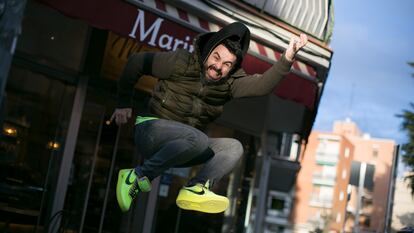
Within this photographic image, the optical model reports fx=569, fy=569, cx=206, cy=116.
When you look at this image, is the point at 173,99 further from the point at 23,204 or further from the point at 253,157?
the point at 253,157

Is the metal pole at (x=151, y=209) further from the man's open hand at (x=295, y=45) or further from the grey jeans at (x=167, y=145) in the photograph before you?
the man's open hand at (x=295, y=45)

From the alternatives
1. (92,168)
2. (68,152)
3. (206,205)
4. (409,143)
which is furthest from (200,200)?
(409,143)

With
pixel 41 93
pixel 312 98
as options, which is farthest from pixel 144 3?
pixel 312 98

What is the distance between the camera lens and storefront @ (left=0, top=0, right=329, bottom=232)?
738cm

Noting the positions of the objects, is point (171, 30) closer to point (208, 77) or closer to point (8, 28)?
point (8, 28)

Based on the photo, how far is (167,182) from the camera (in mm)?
9375

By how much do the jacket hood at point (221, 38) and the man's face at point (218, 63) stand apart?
27mm

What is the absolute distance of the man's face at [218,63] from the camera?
10.1 ft

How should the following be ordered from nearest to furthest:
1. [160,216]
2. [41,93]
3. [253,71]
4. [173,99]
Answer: [173,99]
[253,71]
[41,93]
[160,216]

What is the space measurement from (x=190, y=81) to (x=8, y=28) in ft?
3.64

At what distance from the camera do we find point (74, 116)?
798 cm

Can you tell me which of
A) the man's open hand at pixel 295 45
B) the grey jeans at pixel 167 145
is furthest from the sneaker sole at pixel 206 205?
the man's open hand at pixel 295 45

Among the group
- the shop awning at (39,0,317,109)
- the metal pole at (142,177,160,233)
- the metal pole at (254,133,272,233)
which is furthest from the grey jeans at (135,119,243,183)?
the metal pole at (254,133,272,233)

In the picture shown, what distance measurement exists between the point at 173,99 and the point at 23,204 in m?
5.20
